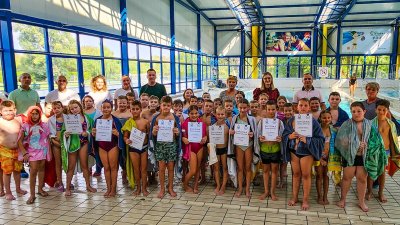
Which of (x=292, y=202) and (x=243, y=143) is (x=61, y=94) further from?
(x=292, y=202)

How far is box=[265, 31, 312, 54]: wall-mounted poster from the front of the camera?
2962 cm

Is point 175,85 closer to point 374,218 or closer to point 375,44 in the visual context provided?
point 374,218

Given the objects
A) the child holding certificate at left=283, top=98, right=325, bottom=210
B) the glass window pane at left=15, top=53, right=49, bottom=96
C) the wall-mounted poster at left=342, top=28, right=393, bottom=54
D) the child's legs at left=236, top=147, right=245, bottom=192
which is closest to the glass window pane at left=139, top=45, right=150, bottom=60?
the glass window pane at left=15, top=53, right=49, bottom=96

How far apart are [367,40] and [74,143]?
30114 millimetres

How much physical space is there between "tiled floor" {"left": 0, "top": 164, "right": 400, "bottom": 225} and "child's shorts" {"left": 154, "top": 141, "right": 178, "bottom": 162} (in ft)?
1.78

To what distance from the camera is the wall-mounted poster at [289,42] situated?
97.2 ft

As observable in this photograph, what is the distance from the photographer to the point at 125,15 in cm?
1350

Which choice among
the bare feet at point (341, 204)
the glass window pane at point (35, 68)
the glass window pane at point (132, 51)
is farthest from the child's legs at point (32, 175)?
the glass window pane at point (132, 51)

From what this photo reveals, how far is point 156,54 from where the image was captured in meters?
18.2

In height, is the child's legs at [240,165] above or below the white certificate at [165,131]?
below

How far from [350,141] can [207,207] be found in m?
1.93

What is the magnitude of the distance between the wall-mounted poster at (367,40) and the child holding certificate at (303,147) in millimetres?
28291

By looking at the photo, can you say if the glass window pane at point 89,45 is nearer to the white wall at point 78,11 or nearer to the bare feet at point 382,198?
the white wall at point 78,11

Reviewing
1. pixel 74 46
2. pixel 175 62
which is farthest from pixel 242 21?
pixel 74 46
